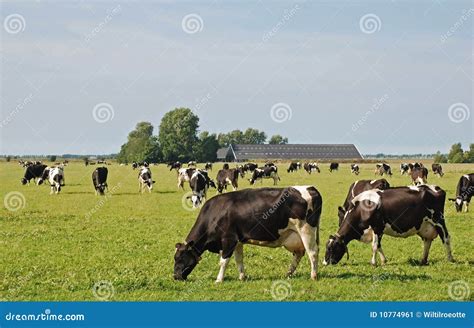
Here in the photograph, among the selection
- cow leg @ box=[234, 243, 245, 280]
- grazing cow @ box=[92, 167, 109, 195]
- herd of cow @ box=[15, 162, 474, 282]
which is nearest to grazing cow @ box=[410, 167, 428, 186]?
grazing cow @ box=[92, 167, 109, 195]

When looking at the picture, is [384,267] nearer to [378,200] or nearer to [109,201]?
[378,200]

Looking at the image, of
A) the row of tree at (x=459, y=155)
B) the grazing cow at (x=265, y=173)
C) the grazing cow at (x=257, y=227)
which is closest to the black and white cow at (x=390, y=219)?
the grazing cow at (x=257, y=227)

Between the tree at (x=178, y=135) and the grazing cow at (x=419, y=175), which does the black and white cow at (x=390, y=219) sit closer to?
the grazing cow at (x=419, y=175)

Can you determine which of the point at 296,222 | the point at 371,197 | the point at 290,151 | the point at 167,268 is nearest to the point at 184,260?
the point at 167,268

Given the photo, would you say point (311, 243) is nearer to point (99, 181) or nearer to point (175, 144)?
point (99, 181)

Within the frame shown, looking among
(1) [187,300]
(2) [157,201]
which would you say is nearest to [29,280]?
(1) [187,300]

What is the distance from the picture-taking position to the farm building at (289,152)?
13318 cm

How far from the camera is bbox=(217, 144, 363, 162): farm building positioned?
133m

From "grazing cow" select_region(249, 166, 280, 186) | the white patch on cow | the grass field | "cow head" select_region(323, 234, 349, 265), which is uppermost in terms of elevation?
"grazing cow" select_region(249, 166, 280, 186)

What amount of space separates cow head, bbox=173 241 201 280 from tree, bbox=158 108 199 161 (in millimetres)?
102989

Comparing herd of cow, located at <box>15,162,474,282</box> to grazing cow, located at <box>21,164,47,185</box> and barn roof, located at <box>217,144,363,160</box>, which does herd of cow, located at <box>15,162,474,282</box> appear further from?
barn roof, located at <box>217,144,363,160</box>

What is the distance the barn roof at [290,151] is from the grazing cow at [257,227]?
4633 inches

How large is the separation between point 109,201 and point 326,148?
4880 inches

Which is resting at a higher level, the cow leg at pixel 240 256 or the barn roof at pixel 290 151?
the barn roof at pixel 290 151
